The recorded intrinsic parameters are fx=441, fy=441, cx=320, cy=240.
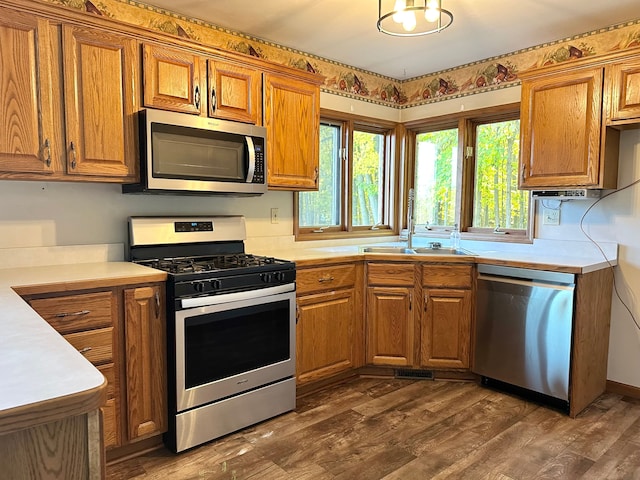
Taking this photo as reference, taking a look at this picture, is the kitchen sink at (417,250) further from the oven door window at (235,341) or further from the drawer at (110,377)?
the drawer at (110,377)

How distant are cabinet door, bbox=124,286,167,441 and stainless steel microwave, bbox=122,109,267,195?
598 millimetres

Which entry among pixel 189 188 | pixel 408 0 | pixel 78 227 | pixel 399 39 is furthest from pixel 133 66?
pixel 399 39

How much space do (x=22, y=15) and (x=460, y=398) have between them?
3122 millimetres

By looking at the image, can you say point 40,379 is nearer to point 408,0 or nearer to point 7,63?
point 7,63

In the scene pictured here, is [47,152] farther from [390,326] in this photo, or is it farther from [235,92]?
[390,326]

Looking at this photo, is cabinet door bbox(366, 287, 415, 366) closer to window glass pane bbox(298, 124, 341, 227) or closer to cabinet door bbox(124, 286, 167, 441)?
window glass pane bbox(298, 124, 341, 227)

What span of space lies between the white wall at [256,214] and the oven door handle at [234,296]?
0.70 meters

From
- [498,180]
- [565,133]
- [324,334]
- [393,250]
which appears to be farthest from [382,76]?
[324,334]

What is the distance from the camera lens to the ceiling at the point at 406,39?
2.52m

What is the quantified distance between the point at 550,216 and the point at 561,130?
645 millimetres

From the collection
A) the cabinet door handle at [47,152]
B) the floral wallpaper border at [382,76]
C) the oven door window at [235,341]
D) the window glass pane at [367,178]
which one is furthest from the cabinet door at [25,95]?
the window glass pane at [367,178]

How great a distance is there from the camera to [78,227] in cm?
241

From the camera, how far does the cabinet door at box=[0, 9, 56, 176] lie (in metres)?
1.94

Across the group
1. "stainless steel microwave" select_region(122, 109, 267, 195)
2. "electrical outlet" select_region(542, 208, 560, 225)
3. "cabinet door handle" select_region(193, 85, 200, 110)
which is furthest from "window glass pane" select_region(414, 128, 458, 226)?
"cabinet door handle" select_region(193, 85, 200, 110)
